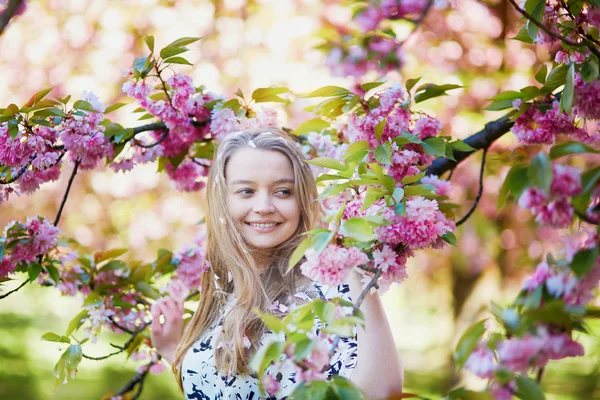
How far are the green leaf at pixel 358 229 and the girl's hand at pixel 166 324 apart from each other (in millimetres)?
1167

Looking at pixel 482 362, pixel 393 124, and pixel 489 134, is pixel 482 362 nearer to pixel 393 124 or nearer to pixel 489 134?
pixel 393 124

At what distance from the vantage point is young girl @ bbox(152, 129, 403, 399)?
1.87 m

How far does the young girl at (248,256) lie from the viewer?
1874 mm

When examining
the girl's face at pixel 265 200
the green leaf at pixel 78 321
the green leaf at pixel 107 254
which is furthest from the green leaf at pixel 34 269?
the girl's face at pixel 265 200

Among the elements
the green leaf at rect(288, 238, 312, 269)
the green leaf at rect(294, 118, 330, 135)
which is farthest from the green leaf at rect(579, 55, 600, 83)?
the green leaf at rect(294, 118, 330, 135)

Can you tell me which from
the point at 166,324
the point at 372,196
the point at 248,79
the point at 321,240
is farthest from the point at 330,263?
the point at 248,79

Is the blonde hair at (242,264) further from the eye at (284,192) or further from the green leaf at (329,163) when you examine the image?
the green leaf at (329,163)

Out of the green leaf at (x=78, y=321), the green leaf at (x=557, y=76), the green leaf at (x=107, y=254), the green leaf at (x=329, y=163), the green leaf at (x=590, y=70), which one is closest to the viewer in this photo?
the green leaf at (x=590, y=70)

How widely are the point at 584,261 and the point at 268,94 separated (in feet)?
4.22

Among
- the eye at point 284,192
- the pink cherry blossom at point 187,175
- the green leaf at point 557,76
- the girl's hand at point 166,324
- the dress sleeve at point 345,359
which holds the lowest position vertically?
the dress sleeve at point 345,359

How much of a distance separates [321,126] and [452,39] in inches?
145

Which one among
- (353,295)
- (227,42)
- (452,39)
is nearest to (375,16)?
(452,39)

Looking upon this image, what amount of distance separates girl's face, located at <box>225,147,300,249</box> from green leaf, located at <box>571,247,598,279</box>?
1007mm

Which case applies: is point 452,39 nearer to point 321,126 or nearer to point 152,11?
point 152,11
